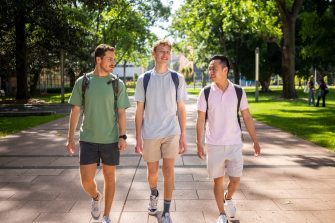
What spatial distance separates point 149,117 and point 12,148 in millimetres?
6307

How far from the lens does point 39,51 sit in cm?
3603

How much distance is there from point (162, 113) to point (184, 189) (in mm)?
1874

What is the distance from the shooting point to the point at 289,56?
92.4 feet

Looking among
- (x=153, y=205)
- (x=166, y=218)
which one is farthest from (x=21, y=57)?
(x=166, y=218)

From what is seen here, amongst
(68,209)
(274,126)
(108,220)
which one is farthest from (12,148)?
(274,126)

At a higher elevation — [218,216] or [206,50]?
[206,50]

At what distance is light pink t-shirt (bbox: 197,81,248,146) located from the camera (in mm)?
4285

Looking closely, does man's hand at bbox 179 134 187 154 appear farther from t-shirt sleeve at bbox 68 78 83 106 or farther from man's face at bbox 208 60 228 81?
t-shirt sleeve at bbox 68 78 83 106

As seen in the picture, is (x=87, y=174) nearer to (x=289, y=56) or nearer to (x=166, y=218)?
(x=166, y=218)

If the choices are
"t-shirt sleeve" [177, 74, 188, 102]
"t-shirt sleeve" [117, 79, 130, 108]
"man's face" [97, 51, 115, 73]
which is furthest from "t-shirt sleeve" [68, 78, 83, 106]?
"t-shirt sleeve" [177, 74, 188, 102]

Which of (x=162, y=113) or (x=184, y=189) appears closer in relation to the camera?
(x=162, y=113)

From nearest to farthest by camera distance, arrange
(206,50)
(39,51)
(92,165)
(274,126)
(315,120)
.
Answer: (92,165) < (274,126) < (315,120) < (39,51) < (206,50)

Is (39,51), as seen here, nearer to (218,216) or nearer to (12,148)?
(12,148)

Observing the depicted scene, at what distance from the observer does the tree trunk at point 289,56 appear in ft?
89.9
